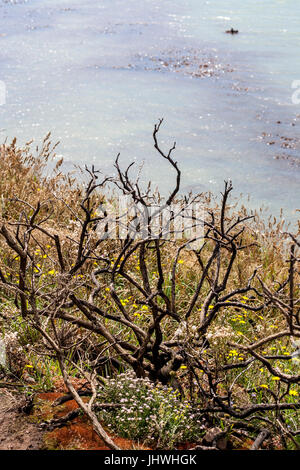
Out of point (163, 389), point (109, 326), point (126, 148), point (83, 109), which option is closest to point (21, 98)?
point (83, 109)

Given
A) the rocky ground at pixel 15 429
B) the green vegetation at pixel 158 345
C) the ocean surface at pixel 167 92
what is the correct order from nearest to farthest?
the rocky ground at pixel 15 429 → the green vegetation at pixel 158 345 → the ocean surface at pixel 167 92

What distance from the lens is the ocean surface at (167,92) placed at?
1012cm

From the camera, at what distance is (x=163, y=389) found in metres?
3.38

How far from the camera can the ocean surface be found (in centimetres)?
1012

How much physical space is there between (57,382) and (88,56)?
15300 millimetres

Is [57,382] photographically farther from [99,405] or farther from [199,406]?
[199,406]

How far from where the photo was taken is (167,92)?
14.0m
